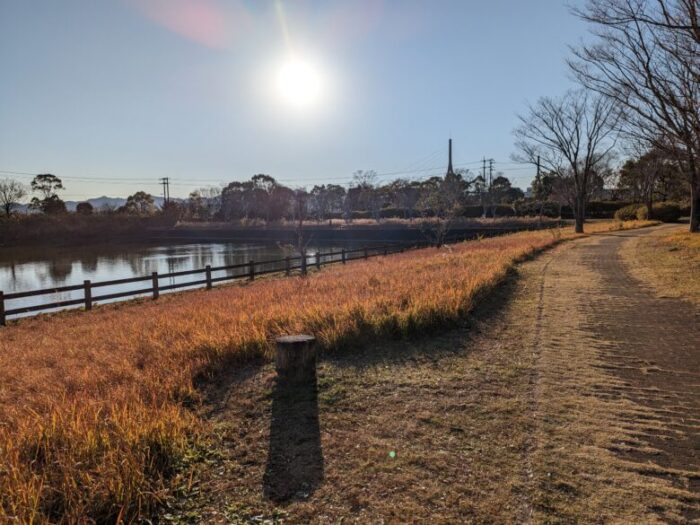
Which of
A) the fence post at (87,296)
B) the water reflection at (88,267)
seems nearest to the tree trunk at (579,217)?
the water reflection at (88,267)

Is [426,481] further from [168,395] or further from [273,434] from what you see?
[168,395]

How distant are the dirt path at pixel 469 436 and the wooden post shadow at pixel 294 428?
16 mm

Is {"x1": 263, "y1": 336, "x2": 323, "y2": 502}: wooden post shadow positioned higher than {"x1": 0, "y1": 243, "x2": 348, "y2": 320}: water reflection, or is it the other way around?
{"x1": 263, "y1": 336, "x2": 323, "y2": 502}: wooden post shadow

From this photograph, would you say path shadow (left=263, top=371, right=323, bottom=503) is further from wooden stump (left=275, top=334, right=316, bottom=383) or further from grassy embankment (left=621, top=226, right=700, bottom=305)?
grassy embankment (left=621, top=226, right=700, bottom=305)

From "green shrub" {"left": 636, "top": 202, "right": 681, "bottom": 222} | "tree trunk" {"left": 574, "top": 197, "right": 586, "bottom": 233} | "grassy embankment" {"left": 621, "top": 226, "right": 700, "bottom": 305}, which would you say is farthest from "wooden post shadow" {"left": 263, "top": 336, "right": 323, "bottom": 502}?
"green shrub" {"left": 636, "top": 202, "right": 681, "bottom": 222}

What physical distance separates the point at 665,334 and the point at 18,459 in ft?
26.3

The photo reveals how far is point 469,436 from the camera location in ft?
12.5

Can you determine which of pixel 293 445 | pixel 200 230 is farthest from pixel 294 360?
pixel 200 230

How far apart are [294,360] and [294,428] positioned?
1.03 metres

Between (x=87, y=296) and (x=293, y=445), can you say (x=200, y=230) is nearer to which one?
(x=87, y=296)

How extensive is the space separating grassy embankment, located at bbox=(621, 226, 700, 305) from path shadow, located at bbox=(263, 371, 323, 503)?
321 inches

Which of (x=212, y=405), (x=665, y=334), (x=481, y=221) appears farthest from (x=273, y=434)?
(x=481, y=221)

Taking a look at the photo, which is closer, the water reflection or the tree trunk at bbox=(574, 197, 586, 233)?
the water reflection

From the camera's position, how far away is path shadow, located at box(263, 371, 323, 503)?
3.20m
